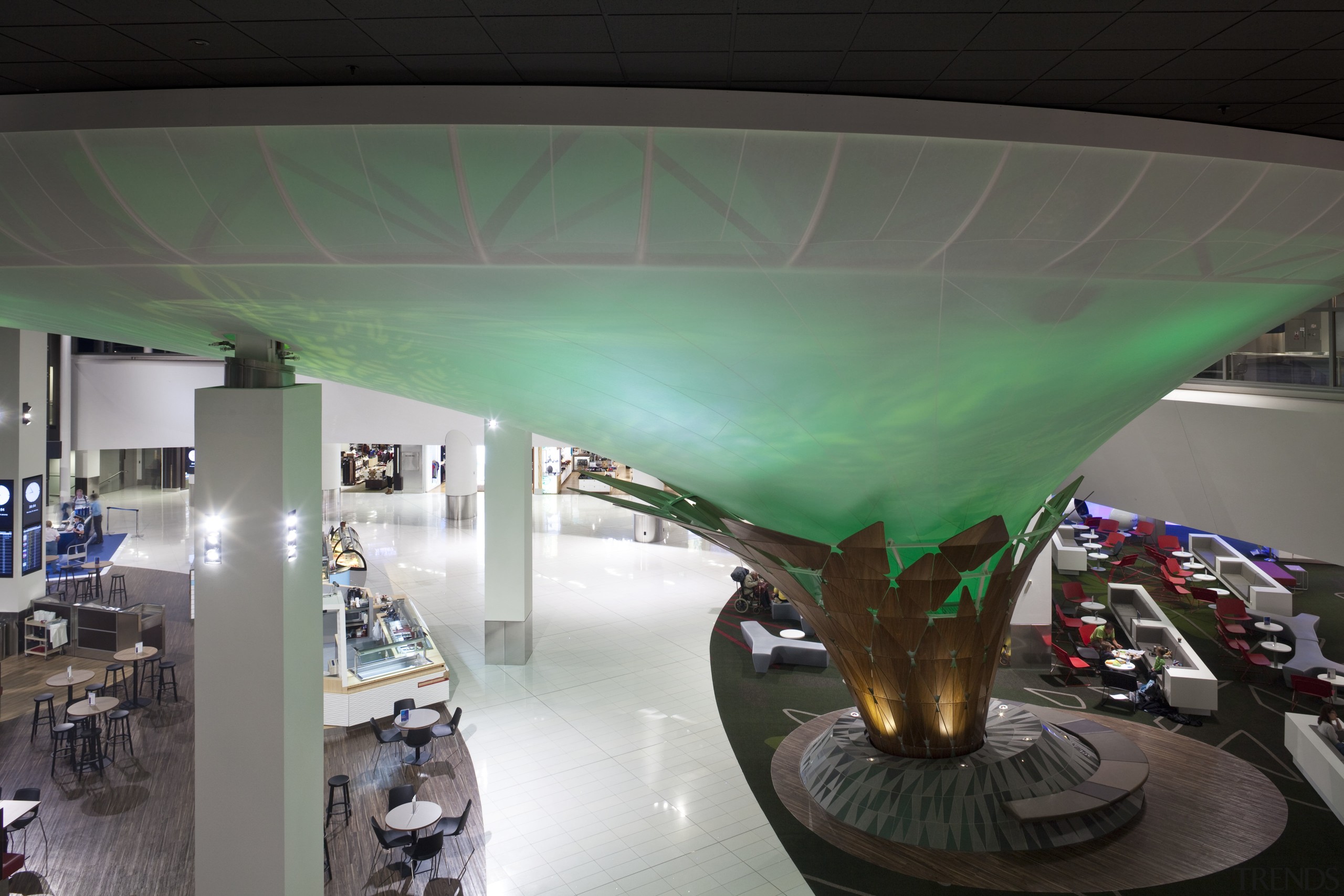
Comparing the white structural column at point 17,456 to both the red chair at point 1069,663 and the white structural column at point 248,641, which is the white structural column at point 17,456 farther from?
the red chair at point 1069,663

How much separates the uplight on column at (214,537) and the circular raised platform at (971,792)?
6.06 meters

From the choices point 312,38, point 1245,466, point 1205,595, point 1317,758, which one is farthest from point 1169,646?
point 312,38

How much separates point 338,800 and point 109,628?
6.96 metres

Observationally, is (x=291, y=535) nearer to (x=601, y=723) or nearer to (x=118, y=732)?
(x=601, y=723)

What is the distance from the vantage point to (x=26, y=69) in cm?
323

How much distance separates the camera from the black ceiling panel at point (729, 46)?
2.69 meters

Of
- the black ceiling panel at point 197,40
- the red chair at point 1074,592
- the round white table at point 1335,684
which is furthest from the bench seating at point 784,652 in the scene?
the black ceiling panel at point 197,40

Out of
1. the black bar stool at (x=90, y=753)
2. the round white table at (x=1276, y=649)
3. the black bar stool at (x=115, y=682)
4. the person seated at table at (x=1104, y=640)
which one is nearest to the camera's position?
the black bar stool at (x=90, y=753)

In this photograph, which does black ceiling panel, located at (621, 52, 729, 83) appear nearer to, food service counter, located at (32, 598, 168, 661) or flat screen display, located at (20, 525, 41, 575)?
food service counter, located at (32, 598, 168, 661)

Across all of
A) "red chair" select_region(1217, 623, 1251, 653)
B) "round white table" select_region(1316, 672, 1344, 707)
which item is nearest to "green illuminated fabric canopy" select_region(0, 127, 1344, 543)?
"round white table" select_region(1316, 672, 1344, 707)

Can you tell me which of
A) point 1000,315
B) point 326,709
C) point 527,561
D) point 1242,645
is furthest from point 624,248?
point 1242,645

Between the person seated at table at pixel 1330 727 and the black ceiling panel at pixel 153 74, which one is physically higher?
the black ceiling panel at pixel 153 74

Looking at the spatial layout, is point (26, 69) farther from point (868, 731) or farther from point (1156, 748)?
point (1156, 748)

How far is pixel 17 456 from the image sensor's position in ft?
46.6
